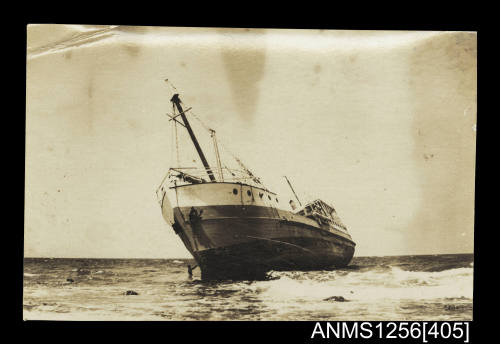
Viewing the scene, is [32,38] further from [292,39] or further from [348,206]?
[348,206]

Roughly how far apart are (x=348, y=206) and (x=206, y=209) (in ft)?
3.14

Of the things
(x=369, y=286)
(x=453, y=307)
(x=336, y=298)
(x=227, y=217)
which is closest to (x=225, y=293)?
(x=227, y=217)

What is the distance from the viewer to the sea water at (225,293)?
3570mm

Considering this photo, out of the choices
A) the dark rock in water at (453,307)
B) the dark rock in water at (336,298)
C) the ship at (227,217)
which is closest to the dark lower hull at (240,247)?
the ship at (227,217)

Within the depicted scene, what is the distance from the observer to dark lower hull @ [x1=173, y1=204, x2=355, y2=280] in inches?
142

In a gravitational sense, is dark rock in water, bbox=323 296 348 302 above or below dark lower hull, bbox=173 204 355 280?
below

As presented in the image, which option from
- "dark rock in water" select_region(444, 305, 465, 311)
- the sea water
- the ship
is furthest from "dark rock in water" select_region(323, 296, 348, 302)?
"dark rock in water" select_region(444, 305, 465, 311)

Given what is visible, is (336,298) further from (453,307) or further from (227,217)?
(227,217)

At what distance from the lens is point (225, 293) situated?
359 centimetres

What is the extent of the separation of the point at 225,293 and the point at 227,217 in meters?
0.50

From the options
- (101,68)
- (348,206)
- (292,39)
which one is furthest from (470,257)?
(101,68)

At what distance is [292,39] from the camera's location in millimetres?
3643

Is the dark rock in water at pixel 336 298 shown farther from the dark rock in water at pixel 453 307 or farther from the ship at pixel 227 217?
the dark rock in water at pixel 453 307

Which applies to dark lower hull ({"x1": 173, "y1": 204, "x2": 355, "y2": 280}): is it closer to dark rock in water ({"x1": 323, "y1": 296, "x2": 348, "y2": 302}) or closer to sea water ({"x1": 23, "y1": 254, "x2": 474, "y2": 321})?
sea water ({"x1": 23, "y1": 254, "x2": 474, "y2": 321})
